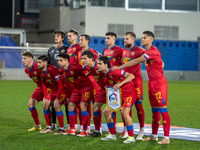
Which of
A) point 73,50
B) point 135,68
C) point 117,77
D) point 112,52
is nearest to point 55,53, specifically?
point 73,50

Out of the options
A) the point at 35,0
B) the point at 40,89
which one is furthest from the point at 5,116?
the point at 35,0

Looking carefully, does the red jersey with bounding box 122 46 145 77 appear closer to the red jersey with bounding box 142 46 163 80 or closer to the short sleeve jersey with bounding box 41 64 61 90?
the red jersey with bounding box 142 46 163 80

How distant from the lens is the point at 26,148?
557cm

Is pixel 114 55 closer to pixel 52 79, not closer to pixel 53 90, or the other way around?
pixel 52 79

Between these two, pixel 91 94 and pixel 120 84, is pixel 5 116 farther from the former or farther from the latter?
pixel 120 84

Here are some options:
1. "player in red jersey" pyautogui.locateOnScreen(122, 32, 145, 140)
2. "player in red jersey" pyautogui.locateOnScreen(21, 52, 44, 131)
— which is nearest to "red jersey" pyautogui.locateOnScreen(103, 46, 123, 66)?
"player in red jersey" pyautogui.locateOnScreen(122, 32, 145, 140)

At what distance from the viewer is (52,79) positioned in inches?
284

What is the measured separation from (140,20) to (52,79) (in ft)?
82.2

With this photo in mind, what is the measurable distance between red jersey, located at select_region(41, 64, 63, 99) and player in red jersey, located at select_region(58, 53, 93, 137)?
0.21m

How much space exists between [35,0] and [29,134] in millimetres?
35036

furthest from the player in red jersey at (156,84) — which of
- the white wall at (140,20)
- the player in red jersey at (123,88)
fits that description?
the white wall at (140,20)

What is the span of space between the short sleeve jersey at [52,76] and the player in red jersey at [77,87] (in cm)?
22

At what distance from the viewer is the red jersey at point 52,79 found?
7043 mm

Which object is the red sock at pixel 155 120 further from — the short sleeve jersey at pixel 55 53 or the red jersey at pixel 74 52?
the short sleeve jersey at pixel 55 53
